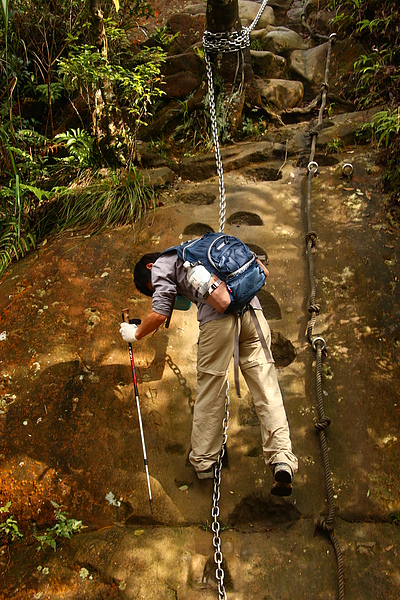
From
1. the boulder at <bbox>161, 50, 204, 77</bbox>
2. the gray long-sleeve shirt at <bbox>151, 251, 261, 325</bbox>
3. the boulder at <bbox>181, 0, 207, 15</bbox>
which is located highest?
the boulder at <bbox>181, 0, 207, 15</bbox>

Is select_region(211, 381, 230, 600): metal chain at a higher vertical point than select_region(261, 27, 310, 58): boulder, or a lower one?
lower

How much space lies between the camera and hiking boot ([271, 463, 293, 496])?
278 centimetres

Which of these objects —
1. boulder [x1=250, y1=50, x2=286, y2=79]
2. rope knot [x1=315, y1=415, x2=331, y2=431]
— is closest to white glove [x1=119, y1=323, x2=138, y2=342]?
rope knot [x1=315, y1=415, x2=331, y2=431]

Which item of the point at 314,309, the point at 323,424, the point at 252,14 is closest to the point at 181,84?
the point at 252,14

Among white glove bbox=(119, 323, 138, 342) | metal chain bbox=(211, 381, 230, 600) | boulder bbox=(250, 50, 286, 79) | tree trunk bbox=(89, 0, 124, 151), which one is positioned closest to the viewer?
metal chain bbox=(211, 381, 230, 600)

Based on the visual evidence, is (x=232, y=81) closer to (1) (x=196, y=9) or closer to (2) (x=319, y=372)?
(1) (x=196, y=9)

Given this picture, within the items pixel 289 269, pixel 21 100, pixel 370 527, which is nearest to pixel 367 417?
pixel 370 527

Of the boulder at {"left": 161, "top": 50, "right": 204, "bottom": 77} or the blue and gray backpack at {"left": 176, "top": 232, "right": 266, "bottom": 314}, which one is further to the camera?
the boulder at {"left": 161, "top": 50, "right": 204, "bottom": 77}

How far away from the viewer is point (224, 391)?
3135mm

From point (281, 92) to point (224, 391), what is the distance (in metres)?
5.19

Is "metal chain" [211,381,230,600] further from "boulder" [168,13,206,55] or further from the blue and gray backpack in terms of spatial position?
"boulder" [168,13,206,55]

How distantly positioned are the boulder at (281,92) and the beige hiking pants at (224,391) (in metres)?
4.61

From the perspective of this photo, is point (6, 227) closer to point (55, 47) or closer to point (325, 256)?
point (55, 47)

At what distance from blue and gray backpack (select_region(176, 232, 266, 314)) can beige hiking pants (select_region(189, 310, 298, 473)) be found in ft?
0.61
